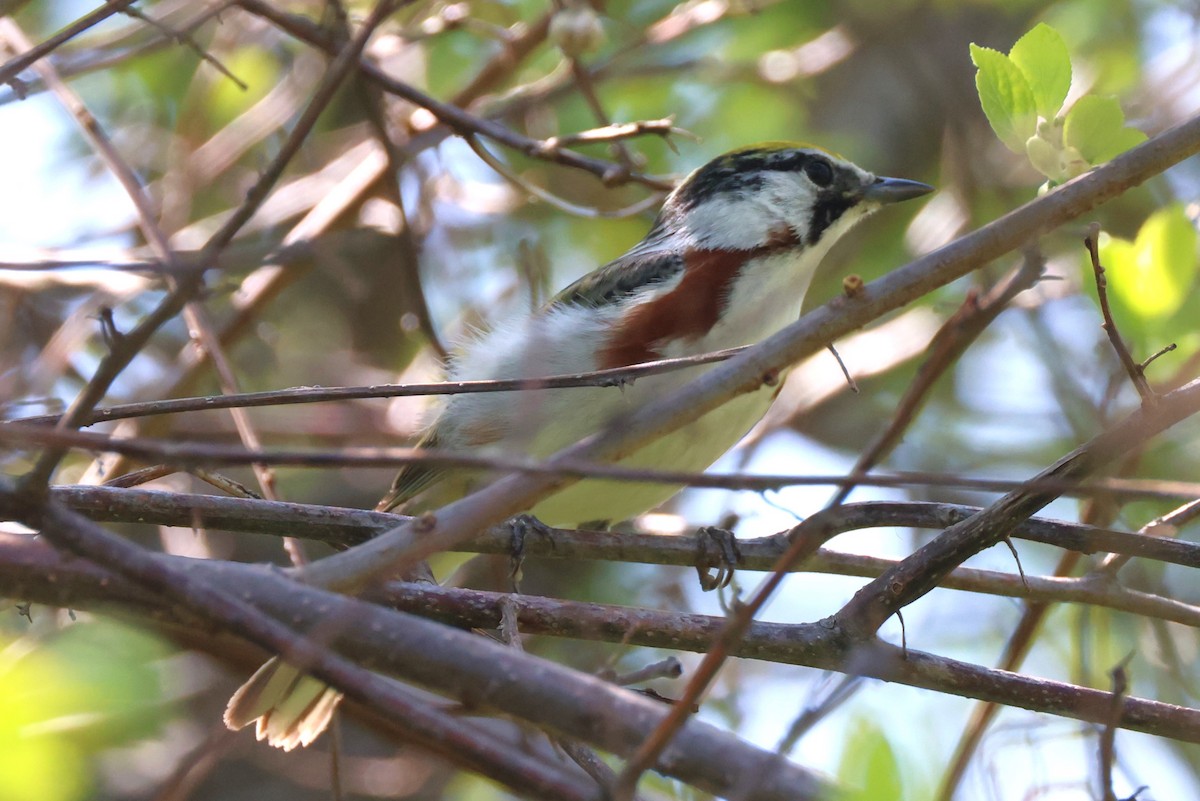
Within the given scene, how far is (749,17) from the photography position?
5609 millimetres

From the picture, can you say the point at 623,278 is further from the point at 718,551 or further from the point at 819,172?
the point at 718,551

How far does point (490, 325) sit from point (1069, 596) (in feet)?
7.91

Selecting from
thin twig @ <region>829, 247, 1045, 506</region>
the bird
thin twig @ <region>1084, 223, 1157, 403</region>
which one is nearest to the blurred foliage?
the bird

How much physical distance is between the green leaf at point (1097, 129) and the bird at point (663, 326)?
129 centimetres

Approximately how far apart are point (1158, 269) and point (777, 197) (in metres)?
1.76

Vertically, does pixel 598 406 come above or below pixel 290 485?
above

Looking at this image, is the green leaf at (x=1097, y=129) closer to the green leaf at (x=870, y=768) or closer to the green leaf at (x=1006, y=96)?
the green leaf at (x=1006, y=96)

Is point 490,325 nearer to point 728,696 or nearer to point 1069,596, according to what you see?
point 728,696

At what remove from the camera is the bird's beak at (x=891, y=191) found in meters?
4.50

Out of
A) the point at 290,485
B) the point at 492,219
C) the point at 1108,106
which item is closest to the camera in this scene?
the point at 1108,106

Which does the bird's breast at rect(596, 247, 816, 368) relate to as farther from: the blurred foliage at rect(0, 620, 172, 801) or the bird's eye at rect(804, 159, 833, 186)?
the blurred foliage at rect(0, 620, 172, 801)

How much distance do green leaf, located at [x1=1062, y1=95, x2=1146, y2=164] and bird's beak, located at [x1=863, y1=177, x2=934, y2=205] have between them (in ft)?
6.43

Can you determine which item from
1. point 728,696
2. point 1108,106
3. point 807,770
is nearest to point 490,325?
point 728,696

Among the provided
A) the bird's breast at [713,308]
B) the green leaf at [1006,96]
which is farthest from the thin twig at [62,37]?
the green leaf at [1006,96]
